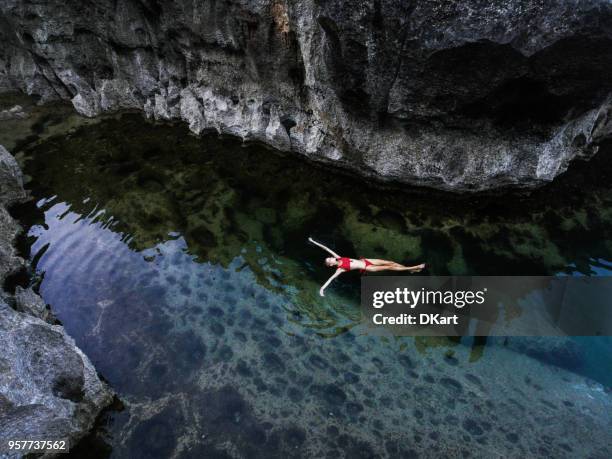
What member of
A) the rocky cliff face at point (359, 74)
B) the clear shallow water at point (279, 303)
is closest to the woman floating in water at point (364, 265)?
the clear shallow water at point (279, 303)

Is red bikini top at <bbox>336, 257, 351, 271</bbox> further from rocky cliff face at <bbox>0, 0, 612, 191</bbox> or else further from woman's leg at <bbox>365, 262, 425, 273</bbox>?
rocky cliff face at <bbox>0, 0, 612, 191</bbox>

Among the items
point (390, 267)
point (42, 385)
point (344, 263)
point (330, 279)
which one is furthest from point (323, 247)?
point (42, 385)

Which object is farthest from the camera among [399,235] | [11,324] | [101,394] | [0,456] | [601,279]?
[399,235]

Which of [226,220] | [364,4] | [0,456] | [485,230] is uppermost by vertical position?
[364,4]

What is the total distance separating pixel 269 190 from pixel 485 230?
618cm

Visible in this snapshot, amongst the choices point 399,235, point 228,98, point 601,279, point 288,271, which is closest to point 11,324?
point 288,271

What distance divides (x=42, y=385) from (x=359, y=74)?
910 cm

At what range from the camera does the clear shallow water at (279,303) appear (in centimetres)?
727

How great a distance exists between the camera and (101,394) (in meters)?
7.30

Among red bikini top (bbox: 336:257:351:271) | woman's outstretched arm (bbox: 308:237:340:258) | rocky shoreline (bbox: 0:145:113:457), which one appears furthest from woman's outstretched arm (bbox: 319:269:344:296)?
rocky shoreline (bbox: 0:145:113:457)

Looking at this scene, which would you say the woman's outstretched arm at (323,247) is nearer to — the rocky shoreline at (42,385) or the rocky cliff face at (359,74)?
the rocky cliff face at (359,74)

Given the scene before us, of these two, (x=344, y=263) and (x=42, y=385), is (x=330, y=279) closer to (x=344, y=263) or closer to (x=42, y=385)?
(x=344, y=263)

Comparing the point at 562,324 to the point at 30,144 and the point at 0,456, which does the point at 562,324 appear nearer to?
the point at 0,456

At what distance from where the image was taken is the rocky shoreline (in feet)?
19.1
